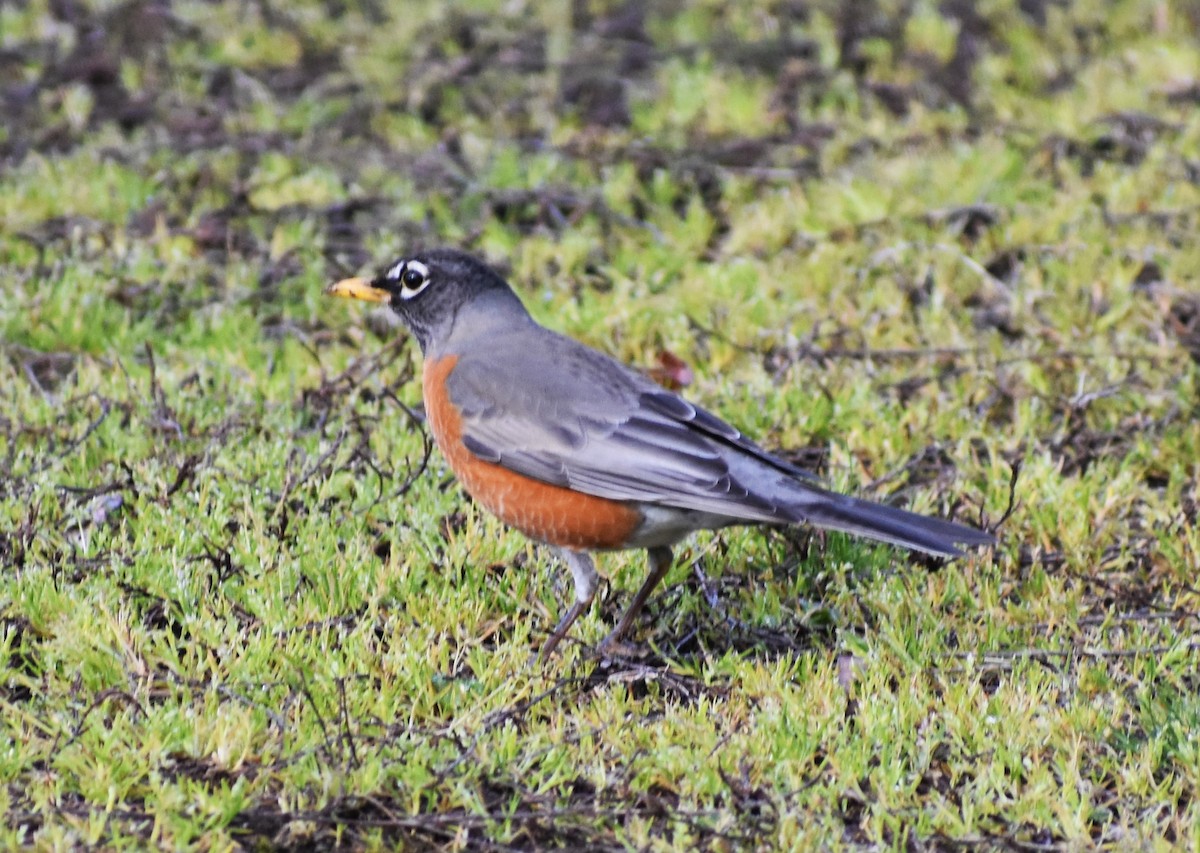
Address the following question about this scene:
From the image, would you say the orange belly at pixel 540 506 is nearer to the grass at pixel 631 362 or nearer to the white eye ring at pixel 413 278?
the grass at pixel 631 362

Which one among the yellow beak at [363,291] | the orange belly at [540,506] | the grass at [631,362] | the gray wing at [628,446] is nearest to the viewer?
the grass at [631,362]

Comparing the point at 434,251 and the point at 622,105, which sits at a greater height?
the point at 434,251

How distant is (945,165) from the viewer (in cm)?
799

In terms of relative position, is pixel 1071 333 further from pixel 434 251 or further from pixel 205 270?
pixel 205 270

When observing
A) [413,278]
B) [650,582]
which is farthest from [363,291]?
[650,582]

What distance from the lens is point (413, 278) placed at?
18.0 feet

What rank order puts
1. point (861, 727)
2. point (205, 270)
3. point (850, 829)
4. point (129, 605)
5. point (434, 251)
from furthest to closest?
point (205, 270) → point (434, 251) → point (129, 605) → point (861, 727) → point (850, 829)

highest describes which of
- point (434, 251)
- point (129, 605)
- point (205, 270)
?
point (434, 251)

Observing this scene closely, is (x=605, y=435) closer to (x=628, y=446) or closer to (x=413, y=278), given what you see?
(x=628, y=446)

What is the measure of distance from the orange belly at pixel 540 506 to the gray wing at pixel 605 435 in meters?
0.03

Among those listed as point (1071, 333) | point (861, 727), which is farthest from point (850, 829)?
point (1071, 333)

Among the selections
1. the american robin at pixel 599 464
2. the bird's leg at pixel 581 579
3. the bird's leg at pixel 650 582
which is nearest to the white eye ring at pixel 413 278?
the american robin at pixel 599 464

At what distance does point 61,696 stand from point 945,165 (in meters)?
5.30

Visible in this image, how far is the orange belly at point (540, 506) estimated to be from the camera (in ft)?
15.0
